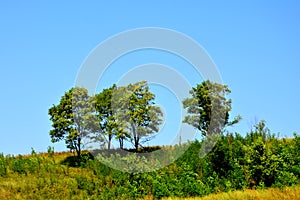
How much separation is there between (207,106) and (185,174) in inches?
646

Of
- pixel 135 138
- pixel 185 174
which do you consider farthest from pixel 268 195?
pixel 135 138

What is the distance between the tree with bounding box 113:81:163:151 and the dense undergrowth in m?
4.59

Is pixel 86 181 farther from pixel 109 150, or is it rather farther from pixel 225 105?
pixel 225 105

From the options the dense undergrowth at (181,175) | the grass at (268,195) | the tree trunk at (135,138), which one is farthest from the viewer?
the tree trunk at (135,138)

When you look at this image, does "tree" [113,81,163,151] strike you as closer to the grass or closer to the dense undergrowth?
the dense undergrowth

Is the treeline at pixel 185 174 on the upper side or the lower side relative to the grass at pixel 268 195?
upper

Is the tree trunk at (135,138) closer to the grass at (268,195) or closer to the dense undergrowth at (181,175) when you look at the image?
the dense undergrowth at (181,175)

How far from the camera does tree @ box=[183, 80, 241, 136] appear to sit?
3881 cm

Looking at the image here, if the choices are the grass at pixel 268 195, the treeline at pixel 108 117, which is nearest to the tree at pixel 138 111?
the treeline at pixel 108 117

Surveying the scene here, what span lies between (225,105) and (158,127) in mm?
8234

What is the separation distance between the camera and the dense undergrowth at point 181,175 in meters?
20.9

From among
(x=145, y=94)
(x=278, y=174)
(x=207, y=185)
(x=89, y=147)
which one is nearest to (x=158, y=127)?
(x=145, y=94)

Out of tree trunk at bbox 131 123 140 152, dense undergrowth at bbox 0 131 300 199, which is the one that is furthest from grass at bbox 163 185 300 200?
tree trunk at bbox 131 123 140 152

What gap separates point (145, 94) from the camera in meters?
35.2
